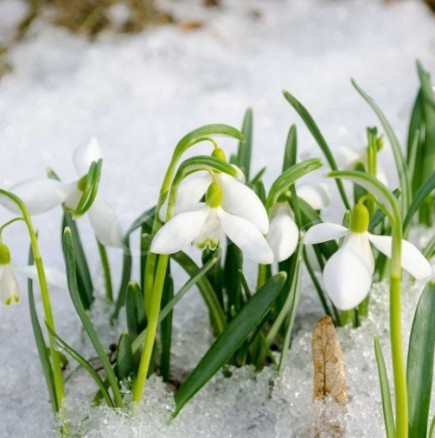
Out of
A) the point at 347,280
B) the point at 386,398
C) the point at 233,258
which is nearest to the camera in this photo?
the point at 347,280

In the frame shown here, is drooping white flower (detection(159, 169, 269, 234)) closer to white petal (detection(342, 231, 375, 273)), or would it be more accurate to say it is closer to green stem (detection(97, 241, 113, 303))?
white petal (detection(342, 231, 375, 273))

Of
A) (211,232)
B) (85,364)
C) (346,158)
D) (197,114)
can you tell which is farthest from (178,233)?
(197,114)

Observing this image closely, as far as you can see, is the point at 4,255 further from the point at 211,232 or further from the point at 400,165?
the point at 400,165

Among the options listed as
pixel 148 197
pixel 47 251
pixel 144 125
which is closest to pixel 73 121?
pixel 144 125

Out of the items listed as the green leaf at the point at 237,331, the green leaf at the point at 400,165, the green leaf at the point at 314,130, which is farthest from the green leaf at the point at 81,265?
the green leaf at the point at 400,165

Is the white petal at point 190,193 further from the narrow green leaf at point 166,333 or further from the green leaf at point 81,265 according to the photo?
the green leaf at point 81,265

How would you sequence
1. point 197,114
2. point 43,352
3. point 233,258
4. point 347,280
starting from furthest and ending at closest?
point 197,114
point 233,258
point 43,352
point 347,280

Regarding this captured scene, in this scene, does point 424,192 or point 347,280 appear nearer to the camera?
point 347,280

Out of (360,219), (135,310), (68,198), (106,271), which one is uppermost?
(360,219)
